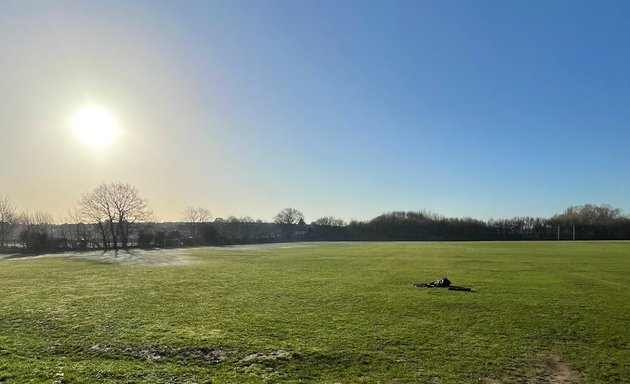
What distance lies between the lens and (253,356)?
33.7ft

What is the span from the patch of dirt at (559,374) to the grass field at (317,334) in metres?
0.03

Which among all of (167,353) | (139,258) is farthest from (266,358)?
(139,258)

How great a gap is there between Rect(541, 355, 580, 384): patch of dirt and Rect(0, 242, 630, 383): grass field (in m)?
0.03

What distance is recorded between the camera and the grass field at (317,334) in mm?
9094

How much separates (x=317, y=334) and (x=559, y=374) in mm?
5723

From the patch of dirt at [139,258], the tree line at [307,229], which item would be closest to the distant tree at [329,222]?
the tree line at [307,229]

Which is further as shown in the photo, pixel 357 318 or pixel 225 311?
A: pixel 225 311

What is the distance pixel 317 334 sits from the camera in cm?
1224

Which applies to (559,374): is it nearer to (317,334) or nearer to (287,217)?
(317,334)

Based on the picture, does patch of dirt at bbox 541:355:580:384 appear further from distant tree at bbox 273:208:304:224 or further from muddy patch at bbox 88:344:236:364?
distant tree at bbox 273:208:304:224

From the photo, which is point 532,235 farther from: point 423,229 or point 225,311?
point 225,311

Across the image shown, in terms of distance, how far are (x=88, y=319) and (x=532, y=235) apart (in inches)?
6225

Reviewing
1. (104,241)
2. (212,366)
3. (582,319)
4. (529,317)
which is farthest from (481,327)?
(104,241)

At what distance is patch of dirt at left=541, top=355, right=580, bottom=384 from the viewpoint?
8641 mm
